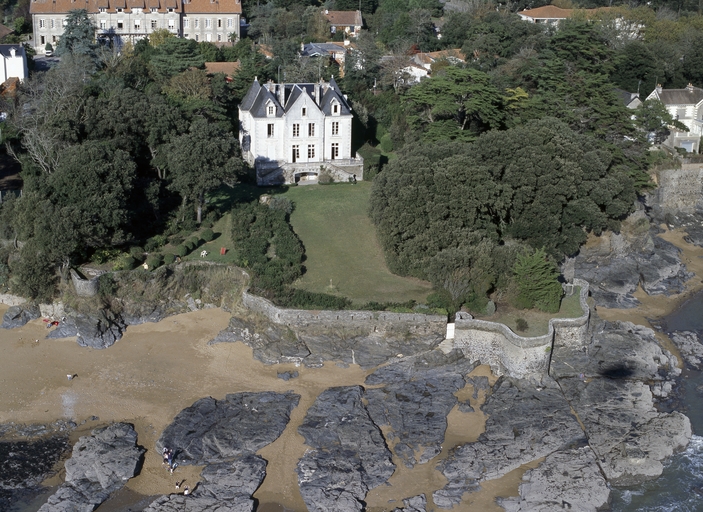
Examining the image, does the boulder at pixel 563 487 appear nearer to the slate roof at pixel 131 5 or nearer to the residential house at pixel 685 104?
the residential house at pixel 685 104

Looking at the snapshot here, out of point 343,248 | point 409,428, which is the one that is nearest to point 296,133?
point 343,248

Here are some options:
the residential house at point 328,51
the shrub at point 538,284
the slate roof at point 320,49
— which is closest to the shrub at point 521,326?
the shrub at point 538,284

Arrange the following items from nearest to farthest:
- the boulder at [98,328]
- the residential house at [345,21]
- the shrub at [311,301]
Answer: the boulder at [98,328] < the shrub at [311,301] < the residential house at [345,21]

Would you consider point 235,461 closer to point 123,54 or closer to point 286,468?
point 286,468

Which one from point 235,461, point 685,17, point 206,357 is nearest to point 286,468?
point 235,461

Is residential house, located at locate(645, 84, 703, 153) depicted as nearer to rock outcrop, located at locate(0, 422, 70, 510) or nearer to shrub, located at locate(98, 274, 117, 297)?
shrub, located at locate(98, 274, 117, 297)

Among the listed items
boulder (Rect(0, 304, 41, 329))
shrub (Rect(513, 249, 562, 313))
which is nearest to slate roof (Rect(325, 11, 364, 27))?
shrub (Rect(513, 249, 562, 313))

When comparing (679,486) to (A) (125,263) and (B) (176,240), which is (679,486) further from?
(B) (176,240)
